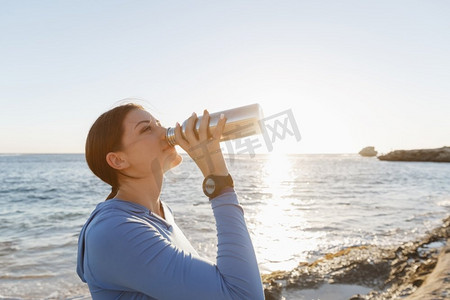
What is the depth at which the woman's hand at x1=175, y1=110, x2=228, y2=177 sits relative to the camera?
1.38 meters

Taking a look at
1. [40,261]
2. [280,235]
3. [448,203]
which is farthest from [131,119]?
[448,203]

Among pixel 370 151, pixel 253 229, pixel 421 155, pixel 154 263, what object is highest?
pixel 154 263

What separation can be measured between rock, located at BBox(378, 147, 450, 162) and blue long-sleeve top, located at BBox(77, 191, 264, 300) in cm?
7598

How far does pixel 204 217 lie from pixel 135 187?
10130 millimetres

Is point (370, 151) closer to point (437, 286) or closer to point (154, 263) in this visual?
point (437, 286)

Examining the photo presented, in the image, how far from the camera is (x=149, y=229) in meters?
1.25

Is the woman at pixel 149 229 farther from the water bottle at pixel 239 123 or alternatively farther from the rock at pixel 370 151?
the rock at pixel 370 151

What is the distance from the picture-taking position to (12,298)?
18.8ft

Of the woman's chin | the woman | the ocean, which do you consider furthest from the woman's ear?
the ocean

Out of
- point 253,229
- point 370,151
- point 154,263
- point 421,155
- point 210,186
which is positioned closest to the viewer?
point 154,263

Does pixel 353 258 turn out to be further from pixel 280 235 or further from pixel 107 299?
pixel 107 299

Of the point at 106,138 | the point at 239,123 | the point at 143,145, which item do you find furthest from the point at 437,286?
the point at 106,138

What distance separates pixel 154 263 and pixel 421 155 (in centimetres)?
8202

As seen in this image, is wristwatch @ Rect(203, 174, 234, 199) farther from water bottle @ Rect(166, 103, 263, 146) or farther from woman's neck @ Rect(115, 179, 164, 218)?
woman's neck @ Rect(115, 179, 164, 218)
